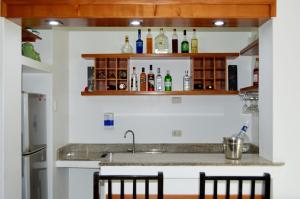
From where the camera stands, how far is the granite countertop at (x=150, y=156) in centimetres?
252

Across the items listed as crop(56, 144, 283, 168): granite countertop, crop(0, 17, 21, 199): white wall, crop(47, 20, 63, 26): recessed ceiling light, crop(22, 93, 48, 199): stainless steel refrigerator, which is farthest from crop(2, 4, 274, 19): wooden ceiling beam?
crop(56, 144, 283, 168): granite countertop

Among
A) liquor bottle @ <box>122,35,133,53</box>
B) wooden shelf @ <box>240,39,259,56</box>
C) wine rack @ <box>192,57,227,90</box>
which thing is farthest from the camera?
liquor bottle @ <box>122,35,133,53</box>

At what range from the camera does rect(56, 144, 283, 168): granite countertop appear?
8.26ft

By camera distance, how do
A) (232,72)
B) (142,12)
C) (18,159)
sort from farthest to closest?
1. (232,72)
2. (18,159)
3. (142,12)

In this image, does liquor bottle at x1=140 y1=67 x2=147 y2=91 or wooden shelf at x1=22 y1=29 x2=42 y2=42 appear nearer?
wooden shelf at x1=22 y1=29 x2=42 y2=42

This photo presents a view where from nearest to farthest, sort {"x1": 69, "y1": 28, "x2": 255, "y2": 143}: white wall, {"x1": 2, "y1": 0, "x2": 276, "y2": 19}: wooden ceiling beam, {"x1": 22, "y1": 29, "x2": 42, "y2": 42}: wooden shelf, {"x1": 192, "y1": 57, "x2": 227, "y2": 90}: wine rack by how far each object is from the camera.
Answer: {"x1": 2, "y1": 0, "x2": 276, "y2": 19}: wooden ceiling beam, {"x1": 22, "y1": 29, "x2": 42, "y2": 42}: wooden shelf, {"x1": 192, "y1": 57, "x2": 227, "y2": 90}: wine rack, {"x1": 69, "y1": 28, "x2": 255, "y2": 143}: white wall

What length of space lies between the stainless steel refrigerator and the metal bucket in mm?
1862

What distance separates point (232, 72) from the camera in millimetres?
4535

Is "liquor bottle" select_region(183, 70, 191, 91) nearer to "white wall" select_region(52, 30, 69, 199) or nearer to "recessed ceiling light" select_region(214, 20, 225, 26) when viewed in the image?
"white wall" select_region(52, 30, 69, 199)

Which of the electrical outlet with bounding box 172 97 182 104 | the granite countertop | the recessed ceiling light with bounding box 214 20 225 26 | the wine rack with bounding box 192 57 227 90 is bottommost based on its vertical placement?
the granite countertop

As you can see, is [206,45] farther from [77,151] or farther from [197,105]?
[77,151]

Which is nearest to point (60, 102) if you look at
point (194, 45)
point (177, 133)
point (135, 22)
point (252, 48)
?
point (177, 133)
